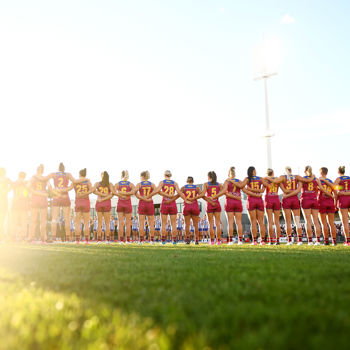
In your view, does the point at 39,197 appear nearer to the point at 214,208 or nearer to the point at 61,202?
the point at 61,202

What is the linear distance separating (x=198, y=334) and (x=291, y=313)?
0.71m

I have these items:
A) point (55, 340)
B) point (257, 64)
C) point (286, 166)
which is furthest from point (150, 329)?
point (257, 64)

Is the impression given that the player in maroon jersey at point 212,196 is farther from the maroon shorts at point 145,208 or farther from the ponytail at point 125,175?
the ponytail at point 125,175

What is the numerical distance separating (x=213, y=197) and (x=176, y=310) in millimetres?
9035

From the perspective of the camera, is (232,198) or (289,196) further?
(232,198)

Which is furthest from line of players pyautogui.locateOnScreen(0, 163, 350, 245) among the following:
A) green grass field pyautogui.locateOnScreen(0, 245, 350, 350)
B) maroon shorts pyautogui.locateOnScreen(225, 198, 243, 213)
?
green grass field pyautogui.locateOnScreen(0, 245, 350, 350)

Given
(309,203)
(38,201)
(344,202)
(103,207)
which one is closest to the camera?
(344,202)

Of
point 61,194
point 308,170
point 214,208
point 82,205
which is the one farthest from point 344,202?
point 61,194

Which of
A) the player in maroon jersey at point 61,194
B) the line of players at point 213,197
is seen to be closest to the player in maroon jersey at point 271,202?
the line of players at point 213,197

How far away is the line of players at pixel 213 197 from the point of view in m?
10.6

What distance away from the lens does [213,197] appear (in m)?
11.1

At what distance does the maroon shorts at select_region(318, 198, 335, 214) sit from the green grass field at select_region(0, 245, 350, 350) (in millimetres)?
7555

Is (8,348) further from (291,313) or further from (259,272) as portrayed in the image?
(259,272)

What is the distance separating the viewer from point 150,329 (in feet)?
6.15
